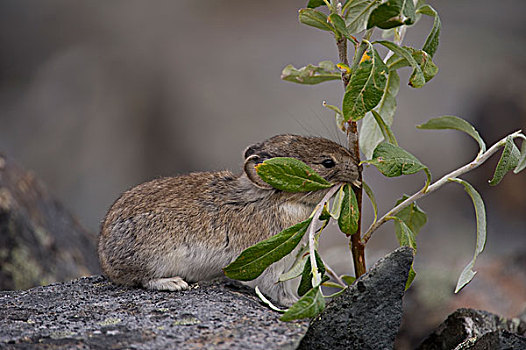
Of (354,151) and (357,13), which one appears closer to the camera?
(357,13)

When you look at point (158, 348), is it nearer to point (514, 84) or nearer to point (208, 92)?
point (514, 84)

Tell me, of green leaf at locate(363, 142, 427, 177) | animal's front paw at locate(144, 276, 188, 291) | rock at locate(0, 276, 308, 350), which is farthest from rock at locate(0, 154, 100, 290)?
green leaf at locate(363, 142, 427, 177)

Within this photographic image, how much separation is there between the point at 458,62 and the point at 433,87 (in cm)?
103

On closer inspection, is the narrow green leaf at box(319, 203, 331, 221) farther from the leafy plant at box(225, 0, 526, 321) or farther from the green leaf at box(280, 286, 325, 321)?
the green leaf at box(280, 286, 325, 321)

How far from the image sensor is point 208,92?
571 inches

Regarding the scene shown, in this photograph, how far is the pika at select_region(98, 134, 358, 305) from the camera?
4664 millimetres

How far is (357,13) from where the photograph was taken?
4.16 m

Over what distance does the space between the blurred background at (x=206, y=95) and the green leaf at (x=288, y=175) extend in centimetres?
727

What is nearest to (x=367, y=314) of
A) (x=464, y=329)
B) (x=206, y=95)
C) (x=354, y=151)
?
(x=354, y=151)

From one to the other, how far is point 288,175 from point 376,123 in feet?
3.80

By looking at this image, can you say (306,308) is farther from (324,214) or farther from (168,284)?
(168,284)

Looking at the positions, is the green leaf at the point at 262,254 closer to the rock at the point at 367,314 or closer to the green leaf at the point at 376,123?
the rock at the point at 367,314

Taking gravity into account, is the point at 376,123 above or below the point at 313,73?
below

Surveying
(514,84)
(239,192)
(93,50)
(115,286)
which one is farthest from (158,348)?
(93,50)
